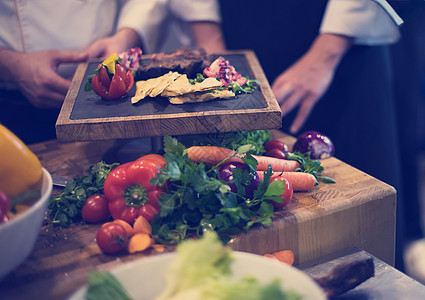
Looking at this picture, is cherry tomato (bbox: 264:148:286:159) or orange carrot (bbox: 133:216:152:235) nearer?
orange carrot (bbox: 133:216:152:235)

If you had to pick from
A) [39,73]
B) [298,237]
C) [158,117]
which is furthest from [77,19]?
[298,237]

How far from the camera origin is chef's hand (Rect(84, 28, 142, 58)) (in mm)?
1677

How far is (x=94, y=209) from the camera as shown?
3.54ft

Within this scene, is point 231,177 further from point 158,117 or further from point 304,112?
point 304,112

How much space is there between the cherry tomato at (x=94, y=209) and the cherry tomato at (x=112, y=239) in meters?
0.12

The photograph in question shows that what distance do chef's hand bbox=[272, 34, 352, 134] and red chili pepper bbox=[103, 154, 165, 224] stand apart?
80 cm

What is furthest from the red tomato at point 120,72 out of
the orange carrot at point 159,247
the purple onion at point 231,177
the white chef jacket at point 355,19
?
the white chef jacket at point 355,19

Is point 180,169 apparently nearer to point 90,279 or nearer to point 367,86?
point 90,279

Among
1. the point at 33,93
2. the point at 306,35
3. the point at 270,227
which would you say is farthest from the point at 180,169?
the point at 306,35

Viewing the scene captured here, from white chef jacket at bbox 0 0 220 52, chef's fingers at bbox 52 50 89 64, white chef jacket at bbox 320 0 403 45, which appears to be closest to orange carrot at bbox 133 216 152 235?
chef's fingers at bbox 52 50 89 64

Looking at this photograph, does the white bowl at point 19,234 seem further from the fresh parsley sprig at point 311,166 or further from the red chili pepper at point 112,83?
the fresh parsley sprig at point 311,166

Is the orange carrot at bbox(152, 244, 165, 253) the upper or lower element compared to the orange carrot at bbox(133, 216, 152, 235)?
lower

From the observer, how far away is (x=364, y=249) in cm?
118

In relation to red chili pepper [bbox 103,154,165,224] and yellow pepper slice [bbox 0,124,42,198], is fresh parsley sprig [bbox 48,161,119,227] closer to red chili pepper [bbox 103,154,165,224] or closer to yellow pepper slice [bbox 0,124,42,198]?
red chili pepper [bbox 103,154,165,224]
